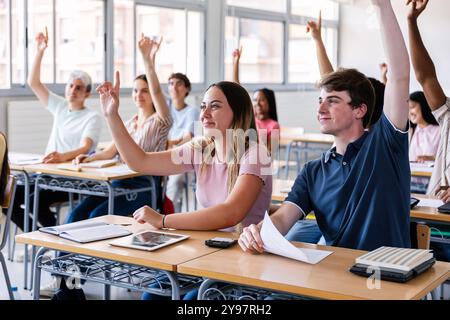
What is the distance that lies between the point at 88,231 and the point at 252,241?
24.4 inches

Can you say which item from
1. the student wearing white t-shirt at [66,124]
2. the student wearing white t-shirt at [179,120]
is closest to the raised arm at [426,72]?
the student wearing white t-shirt at [66,124]

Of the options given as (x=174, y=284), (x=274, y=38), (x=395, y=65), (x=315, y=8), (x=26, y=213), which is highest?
(x=315, y=8)

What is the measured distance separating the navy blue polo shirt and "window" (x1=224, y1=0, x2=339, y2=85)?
5.83 meters

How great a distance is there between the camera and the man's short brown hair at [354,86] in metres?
2.20

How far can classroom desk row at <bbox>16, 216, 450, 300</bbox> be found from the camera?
1.61 meters

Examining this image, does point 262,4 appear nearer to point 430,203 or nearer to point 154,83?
point 154,83

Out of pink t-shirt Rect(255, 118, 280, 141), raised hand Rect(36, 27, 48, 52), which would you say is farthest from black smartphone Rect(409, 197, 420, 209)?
raised hand Rect(36, 27, 48, 52)

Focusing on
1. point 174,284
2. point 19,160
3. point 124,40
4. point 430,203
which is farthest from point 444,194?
point 124,40

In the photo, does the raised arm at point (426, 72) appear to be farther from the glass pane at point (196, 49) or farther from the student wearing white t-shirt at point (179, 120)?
the glass pane at point (196, 49)

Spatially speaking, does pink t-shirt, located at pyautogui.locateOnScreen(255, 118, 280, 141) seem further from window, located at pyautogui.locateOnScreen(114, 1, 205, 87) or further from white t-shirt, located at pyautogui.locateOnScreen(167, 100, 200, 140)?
window, located at pyautogui.locateOnScreen(114, 1, 205, 87)

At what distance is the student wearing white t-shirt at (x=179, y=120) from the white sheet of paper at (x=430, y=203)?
8.68ft

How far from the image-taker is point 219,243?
81.0 inches

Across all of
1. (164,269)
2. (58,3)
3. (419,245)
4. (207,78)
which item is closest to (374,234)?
(419,245)

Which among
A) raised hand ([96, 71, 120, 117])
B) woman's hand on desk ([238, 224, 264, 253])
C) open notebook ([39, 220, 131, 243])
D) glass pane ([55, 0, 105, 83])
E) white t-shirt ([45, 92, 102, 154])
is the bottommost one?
open notebook ([39, 220, 131, 243])
